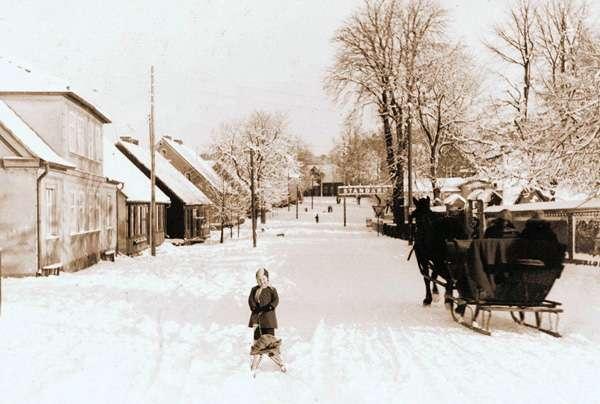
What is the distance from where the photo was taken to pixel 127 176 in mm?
37250

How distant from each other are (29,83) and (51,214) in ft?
14.3

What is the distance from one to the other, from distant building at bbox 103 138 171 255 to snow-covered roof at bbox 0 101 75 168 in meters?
8.52

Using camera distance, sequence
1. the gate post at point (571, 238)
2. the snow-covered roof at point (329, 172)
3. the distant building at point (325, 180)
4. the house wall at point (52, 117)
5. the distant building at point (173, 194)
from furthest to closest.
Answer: the snow-covered roof at point (329, 172), the distant building at point (325, 180), the distant building at point (173, 194), the house wall at point (52, 117), the gate post at point (571, 238)

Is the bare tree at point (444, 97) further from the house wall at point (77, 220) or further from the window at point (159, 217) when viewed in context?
the house wall at point (77, 220)

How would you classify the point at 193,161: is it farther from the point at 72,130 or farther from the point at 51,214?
the point at 51,214

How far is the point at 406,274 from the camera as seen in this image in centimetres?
2100

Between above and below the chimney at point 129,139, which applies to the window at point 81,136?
below

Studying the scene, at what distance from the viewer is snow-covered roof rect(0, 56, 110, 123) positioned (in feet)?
71.5

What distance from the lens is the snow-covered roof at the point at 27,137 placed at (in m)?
19.7

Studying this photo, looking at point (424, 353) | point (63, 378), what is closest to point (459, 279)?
point (424, 353)

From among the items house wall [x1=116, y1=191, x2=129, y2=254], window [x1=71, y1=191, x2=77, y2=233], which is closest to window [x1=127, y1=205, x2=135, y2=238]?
house wall [x1=116, y1=191, x2=129, y2=254]

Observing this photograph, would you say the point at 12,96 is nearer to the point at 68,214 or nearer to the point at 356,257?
the point at 68,214

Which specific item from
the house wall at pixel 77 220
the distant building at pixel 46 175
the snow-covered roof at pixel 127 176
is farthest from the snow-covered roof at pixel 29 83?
the snow-covered roof at pixel 127 176

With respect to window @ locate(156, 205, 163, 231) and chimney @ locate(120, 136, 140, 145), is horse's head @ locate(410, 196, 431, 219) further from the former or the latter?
chimney @ locate(120, 136, 140, 145)
